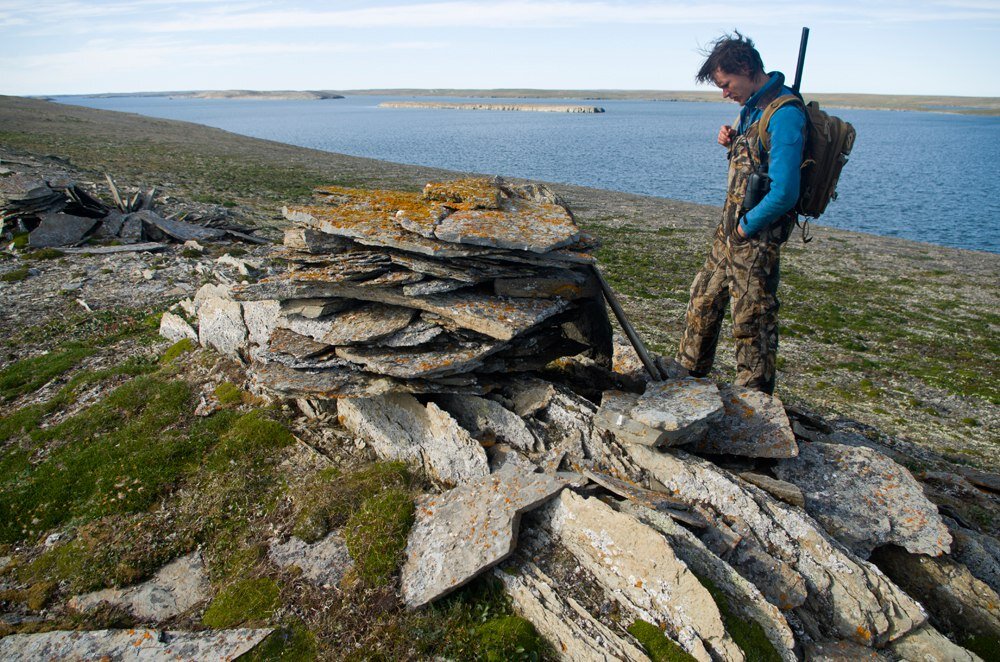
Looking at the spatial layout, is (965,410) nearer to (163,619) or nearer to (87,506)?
(163,619)

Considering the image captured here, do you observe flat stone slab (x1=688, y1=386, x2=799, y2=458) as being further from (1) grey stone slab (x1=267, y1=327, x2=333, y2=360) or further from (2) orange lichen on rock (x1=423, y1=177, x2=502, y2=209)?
(1) grey stone slab (x1=267, y1=327, x2=333, y2=360)

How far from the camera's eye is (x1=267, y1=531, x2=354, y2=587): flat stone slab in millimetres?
5500

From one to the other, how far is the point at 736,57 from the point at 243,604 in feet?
27.5

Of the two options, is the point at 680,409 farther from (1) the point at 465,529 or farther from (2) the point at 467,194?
(2) the point at 467,194

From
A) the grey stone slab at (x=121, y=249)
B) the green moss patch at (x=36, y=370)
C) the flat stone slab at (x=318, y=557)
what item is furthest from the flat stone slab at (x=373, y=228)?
the grey stone slab at (x=121, y=249)

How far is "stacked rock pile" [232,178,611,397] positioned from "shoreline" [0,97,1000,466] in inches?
294

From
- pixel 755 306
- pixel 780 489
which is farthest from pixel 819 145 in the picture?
pixel 780 489

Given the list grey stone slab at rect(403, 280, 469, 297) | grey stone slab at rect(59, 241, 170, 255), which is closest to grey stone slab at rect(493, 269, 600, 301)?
grey stone slab at rect(403, 280, 469, 297)

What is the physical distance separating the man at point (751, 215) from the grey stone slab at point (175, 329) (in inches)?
364

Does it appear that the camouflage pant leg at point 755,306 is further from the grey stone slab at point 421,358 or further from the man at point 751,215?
the grey stone slab at point 421,358

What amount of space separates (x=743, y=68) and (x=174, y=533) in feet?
29.5

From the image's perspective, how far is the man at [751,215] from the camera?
673 centimetres

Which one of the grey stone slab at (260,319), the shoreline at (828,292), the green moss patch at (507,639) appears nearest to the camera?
the green moss patch at (507,639)

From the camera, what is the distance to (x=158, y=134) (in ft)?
222
